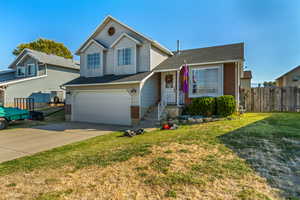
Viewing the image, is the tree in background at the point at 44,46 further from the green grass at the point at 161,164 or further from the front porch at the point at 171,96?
the green grass at the point at 161,164

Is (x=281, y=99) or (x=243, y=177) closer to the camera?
(x=243, y=177)

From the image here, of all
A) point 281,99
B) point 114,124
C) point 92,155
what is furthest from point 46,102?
point 281,99

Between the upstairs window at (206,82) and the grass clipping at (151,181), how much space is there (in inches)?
294

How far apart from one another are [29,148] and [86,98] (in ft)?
24.6

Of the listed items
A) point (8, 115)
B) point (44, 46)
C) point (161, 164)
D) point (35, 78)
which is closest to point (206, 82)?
point (161, 164)

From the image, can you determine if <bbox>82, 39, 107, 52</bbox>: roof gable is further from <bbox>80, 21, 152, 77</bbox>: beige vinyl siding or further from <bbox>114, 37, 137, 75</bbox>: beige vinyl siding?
<bbox>114, 37, 137, 75</bbox>: beige vinyl siding

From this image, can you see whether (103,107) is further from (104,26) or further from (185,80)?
(104,26)

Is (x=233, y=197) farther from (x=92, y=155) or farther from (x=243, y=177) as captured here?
(x=92, y=155)

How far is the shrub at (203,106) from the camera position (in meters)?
10.1

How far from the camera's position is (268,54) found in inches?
690

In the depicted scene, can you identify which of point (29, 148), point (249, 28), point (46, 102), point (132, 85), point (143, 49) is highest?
point (249, 28)

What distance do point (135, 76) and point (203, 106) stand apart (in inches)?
204

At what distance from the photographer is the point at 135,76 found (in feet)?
39.3

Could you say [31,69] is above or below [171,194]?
above
